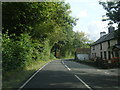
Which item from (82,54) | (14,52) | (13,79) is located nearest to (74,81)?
(13,79)

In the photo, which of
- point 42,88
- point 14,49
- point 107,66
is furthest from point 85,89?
point 107,66

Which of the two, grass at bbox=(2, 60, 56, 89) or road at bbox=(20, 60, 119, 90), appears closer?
grass at bbox=(2, 60, 56, 89)

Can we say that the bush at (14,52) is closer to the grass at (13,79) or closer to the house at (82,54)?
the grass at (13,79)

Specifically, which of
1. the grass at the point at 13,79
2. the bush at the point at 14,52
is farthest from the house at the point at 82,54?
the grass at the point at 13,79

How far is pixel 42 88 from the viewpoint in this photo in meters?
9.73

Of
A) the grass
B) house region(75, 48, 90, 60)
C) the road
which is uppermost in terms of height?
house region(75, 48, 90, 60)

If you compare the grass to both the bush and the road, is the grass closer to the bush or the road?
the road

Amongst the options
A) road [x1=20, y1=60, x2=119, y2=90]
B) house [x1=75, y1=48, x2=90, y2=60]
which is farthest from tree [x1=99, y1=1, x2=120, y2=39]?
house [x1=75, y1=48, x2=90, y2=60]

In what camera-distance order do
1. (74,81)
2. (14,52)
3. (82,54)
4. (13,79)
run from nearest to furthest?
1. (13,79)
2. (74,81)
3. (14,52)
4. (82,54)

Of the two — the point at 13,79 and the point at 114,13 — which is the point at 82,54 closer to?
the point at 114,13

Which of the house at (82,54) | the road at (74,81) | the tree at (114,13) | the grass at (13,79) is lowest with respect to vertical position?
the road at (74,81)

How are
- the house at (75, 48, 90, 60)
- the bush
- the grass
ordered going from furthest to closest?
the house at (75, 48, 90, 60) → the bush → the grass

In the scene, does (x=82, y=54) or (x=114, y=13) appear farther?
(x=82, y=54)

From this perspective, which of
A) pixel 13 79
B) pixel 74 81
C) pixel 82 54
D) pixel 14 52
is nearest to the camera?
pixel 13 79
